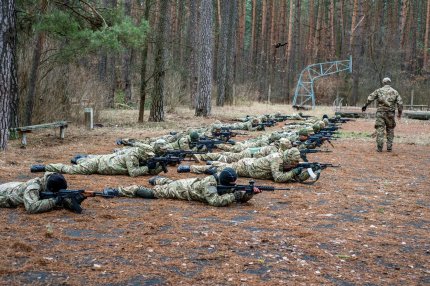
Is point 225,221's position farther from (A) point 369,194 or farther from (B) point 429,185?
(B) point 429,185

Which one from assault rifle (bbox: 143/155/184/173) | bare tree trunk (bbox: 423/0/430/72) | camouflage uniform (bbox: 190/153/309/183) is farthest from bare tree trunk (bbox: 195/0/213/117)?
bare tree trunk (bbox: 423/0/430/72)

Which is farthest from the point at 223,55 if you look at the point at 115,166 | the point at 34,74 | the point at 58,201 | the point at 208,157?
the point at 58,201

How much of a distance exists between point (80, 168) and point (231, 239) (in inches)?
179

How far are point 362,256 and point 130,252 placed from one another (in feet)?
7.16

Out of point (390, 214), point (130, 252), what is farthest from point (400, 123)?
point (130, 252)

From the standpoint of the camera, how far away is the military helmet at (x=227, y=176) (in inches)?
261

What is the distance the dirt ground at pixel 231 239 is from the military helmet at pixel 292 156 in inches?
16.1

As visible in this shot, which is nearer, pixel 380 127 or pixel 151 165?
pixel 151 165

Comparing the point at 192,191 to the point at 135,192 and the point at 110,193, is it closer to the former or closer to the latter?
the point at 135,192

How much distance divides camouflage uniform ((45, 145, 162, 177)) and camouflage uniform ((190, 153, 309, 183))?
1.06 m

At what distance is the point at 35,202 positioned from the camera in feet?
19.7

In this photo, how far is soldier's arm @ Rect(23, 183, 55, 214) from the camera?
236 inches

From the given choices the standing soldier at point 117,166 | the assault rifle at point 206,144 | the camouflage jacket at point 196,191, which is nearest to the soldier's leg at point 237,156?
the assault rifle at point 206,144

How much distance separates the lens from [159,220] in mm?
5914
